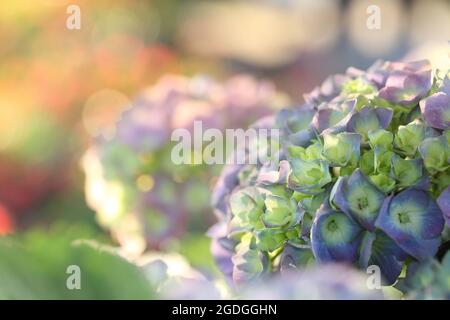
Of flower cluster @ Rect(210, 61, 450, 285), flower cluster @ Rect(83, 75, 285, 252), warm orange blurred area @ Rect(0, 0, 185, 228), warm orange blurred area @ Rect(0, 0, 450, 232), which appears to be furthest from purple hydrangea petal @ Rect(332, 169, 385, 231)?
warm orange blurred area @ Rect(0, 0, 185, 228)

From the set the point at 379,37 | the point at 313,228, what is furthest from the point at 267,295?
the point at 379,37

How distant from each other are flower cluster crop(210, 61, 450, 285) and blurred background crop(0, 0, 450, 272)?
9 cm

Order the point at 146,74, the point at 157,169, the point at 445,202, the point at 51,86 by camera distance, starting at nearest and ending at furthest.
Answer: the point at 445,202 < the point at 157,169 < the point at 51,86 < the point at 146,74

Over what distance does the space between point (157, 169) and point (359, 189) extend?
0.57 m

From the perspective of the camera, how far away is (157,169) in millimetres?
1037

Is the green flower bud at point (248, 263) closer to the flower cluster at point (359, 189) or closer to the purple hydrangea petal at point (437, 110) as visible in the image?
the flower cluster at point (359, 189)

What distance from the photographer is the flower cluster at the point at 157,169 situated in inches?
40.1

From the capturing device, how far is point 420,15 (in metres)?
3.39

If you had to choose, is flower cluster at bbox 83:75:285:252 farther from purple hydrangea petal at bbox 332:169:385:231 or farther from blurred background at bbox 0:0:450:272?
purple hydrangea petal at bbox 332:169:385:231

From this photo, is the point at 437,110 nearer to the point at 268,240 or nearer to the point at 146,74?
the point at 268,240

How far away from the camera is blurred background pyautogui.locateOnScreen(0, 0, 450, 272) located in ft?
3.41

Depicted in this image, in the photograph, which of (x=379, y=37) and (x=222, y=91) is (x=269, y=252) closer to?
(x=222, y=91)

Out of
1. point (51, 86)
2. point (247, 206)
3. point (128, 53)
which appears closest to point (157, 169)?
point (247, 206)

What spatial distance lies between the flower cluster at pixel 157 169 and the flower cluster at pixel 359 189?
0.45 m
